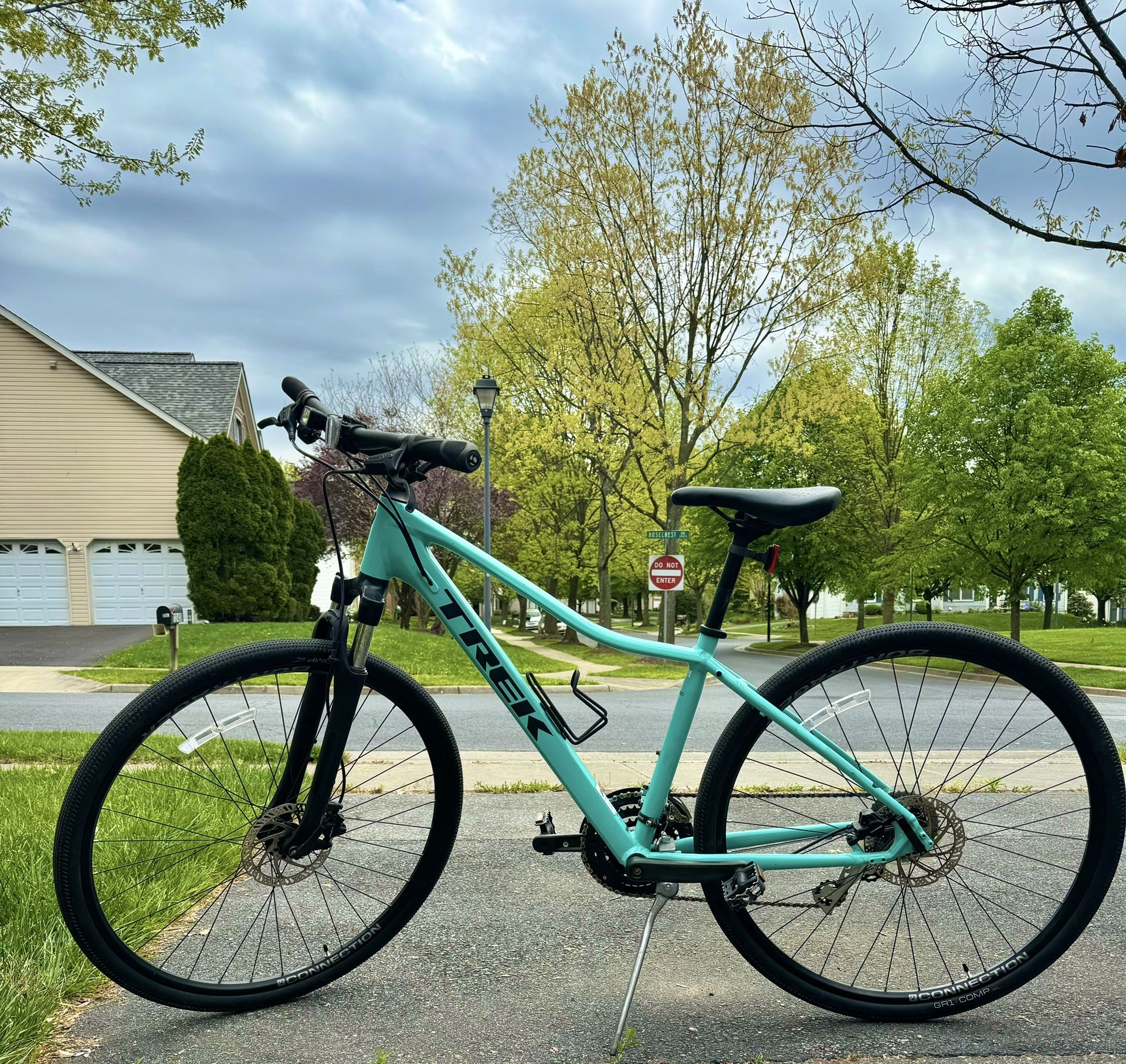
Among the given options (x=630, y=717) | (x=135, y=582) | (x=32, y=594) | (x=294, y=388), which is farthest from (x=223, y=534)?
(x=294, y=388)

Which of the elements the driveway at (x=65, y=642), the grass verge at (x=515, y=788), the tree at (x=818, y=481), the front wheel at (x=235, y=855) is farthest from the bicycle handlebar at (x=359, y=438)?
the tree at (x=818, y=481)

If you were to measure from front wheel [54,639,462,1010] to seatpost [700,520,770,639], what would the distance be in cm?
75

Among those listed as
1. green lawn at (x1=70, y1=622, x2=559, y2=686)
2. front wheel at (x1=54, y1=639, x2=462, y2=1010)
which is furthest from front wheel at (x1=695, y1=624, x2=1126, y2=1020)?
green lawn at (x1=70, y1=622, x2=559, y2=686)

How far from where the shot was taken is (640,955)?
7.34 ft

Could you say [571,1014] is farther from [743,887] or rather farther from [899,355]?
[899,355]

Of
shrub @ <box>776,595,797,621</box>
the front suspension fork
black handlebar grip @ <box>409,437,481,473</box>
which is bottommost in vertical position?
shrub @ <box>776,595,797,621</box>

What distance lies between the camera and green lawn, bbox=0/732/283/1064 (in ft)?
6.83

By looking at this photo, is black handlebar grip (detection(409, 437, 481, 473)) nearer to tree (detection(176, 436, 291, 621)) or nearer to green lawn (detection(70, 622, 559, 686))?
green lawn (detection(70, 622, 559, 686))

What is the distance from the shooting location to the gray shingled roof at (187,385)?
2695 cm

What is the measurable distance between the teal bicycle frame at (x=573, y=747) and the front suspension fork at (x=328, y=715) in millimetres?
103

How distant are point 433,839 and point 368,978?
1.36ft

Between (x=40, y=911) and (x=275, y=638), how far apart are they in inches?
457

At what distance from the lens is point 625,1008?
215 cm

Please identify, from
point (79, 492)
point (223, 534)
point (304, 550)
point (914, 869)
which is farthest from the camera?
point (304, 550)
